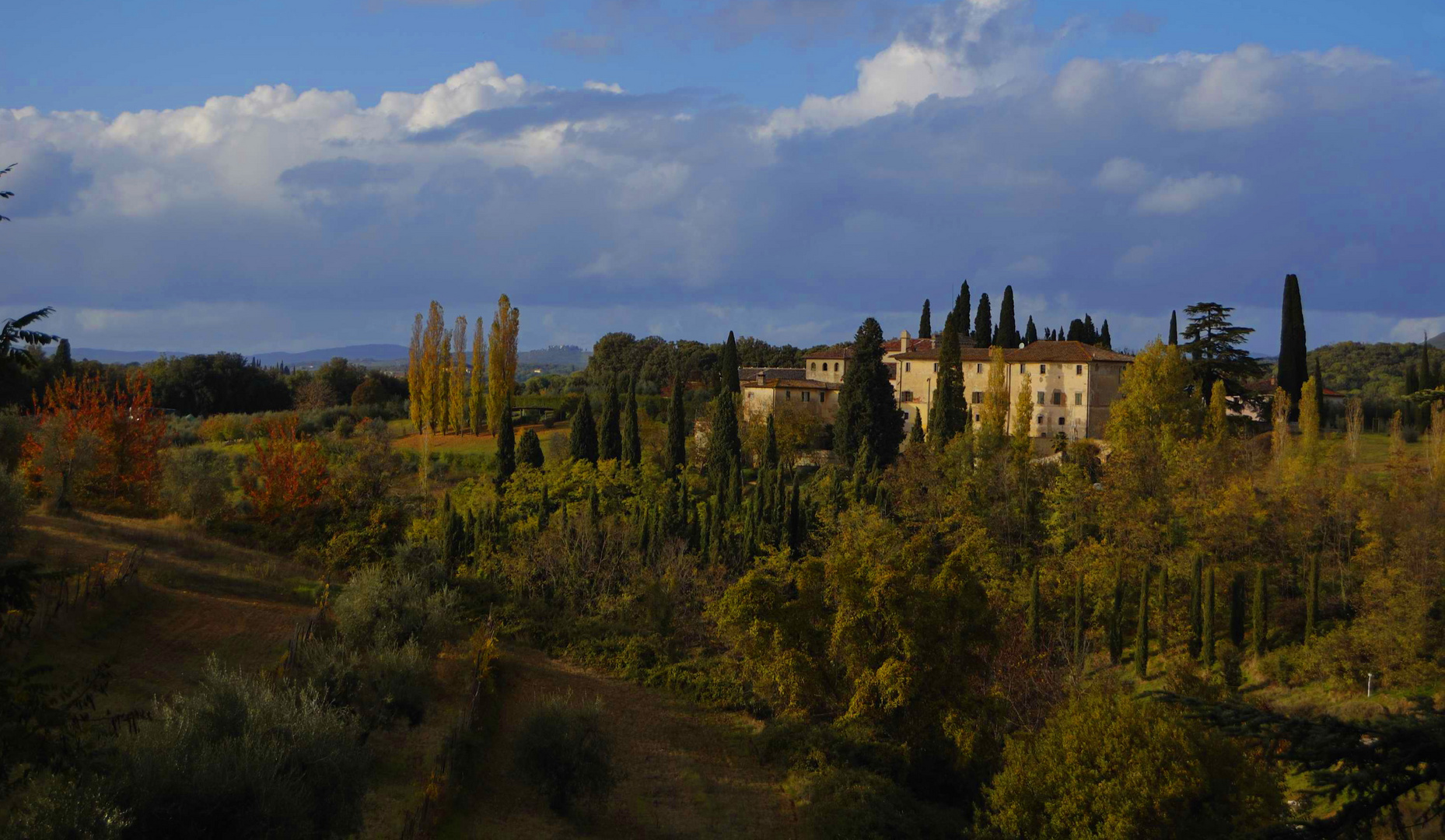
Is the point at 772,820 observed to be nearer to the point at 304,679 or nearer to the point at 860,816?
the point at 860,816

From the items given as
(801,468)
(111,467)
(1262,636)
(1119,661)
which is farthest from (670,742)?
(801,468)

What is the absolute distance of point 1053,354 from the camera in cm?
5981

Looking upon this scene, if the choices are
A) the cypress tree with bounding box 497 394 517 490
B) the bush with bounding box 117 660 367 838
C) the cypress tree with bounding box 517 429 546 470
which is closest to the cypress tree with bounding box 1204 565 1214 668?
the cypress tree with bounding box 517 429 546 470

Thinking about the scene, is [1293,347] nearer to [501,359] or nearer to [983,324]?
[983,324]

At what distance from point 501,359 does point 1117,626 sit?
43342 mm

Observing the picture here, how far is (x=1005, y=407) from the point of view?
5288 centimetres

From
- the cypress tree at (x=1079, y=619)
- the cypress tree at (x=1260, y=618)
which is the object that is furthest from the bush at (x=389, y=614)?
the cypress tree at (x=1260, y=618)

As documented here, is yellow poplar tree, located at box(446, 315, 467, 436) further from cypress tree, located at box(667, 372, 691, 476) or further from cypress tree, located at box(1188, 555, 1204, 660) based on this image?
cypress tree, located at box(1188, 555, 1204, 660)

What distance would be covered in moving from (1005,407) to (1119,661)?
22042 mm

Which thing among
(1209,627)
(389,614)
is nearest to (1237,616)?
(1209,627)

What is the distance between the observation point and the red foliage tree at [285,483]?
35.0 meters

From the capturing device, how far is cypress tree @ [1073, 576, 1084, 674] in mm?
30647

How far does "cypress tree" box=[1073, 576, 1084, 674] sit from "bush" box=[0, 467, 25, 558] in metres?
25.4

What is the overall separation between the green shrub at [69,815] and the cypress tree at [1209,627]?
29.4 metres
